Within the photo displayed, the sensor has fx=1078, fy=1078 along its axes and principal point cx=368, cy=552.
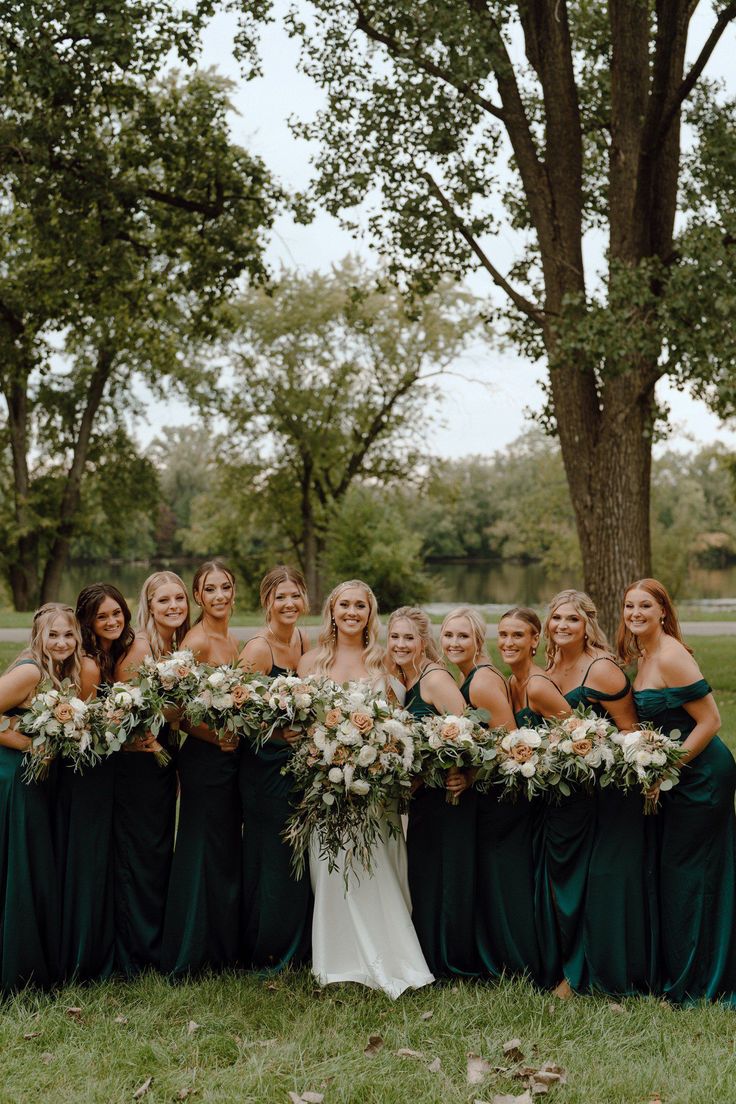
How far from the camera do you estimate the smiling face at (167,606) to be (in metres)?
6.97

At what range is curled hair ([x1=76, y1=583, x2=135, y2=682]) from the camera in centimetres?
672

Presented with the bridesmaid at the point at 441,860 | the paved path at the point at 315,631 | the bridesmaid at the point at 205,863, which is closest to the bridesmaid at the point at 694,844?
the bridesmaid at the point at 441,860

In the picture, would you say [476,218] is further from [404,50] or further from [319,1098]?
[319,1098]

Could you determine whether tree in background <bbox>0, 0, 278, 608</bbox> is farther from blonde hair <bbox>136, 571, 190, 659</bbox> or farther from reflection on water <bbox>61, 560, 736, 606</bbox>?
reflection on water <bbox>61, 560, 736, 606</bbox>

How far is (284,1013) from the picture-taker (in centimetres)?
588

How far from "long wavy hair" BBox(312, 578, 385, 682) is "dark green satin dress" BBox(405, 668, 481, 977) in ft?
1.23

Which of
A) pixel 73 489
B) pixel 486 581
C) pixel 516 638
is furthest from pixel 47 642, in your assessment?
pixel 486 581

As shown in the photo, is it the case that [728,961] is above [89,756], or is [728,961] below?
below

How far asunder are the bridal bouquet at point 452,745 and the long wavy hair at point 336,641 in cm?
75

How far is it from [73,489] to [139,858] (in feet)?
96.5

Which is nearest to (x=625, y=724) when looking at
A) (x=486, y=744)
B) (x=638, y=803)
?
(x=638, y=803)

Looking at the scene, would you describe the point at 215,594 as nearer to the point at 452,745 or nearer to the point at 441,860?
the point at 452,745

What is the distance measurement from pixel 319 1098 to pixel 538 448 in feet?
219

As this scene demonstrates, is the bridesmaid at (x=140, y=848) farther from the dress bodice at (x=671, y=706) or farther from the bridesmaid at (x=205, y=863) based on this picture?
the dress bodice at (x=671, y=706)
